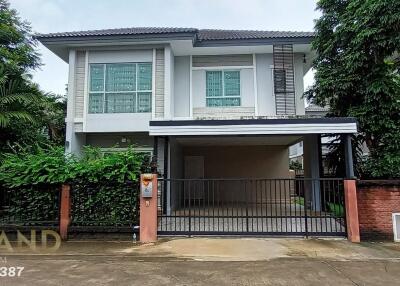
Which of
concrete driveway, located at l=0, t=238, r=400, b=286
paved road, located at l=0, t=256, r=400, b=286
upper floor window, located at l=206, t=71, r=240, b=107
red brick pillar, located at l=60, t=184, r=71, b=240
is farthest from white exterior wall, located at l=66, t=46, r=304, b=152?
paved road, located at l=0, t=256, r=400, b=286

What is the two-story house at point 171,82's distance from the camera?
12320 mm

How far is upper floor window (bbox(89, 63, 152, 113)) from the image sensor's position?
12461 mm

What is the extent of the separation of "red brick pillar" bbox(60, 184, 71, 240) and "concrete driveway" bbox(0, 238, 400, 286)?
0.55m

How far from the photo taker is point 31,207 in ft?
28.3

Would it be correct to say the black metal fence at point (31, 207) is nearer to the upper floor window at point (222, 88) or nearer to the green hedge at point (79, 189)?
the green hedge at point (79, 189)

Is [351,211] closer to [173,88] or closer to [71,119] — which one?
[173,88]

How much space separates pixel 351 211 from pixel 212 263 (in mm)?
3989

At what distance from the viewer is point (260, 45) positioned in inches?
501

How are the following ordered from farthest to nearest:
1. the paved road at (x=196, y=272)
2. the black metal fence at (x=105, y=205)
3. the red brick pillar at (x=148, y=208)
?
1. the black metal fence at (x=105, y=205)
2. the red brick pillar at (x=148, y=208)
3. the paved road at (x=196, y=272)

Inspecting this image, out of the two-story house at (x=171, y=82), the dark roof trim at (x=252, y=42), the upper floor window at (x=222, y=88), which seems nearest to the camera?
the two-story house at (x=171, y=82)

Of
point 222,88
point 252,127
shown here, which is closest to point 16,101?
point 252,127

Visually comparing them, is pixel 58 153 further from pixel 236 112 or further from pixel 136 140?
pixel 236 112

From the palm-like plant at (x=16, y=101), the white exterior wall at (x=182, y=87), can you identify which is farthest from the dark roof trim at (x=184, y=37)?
the palm-like plant at (x=16, y=101)

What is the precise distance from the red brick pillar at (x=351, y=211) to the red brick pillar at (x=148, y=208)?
473 cm
